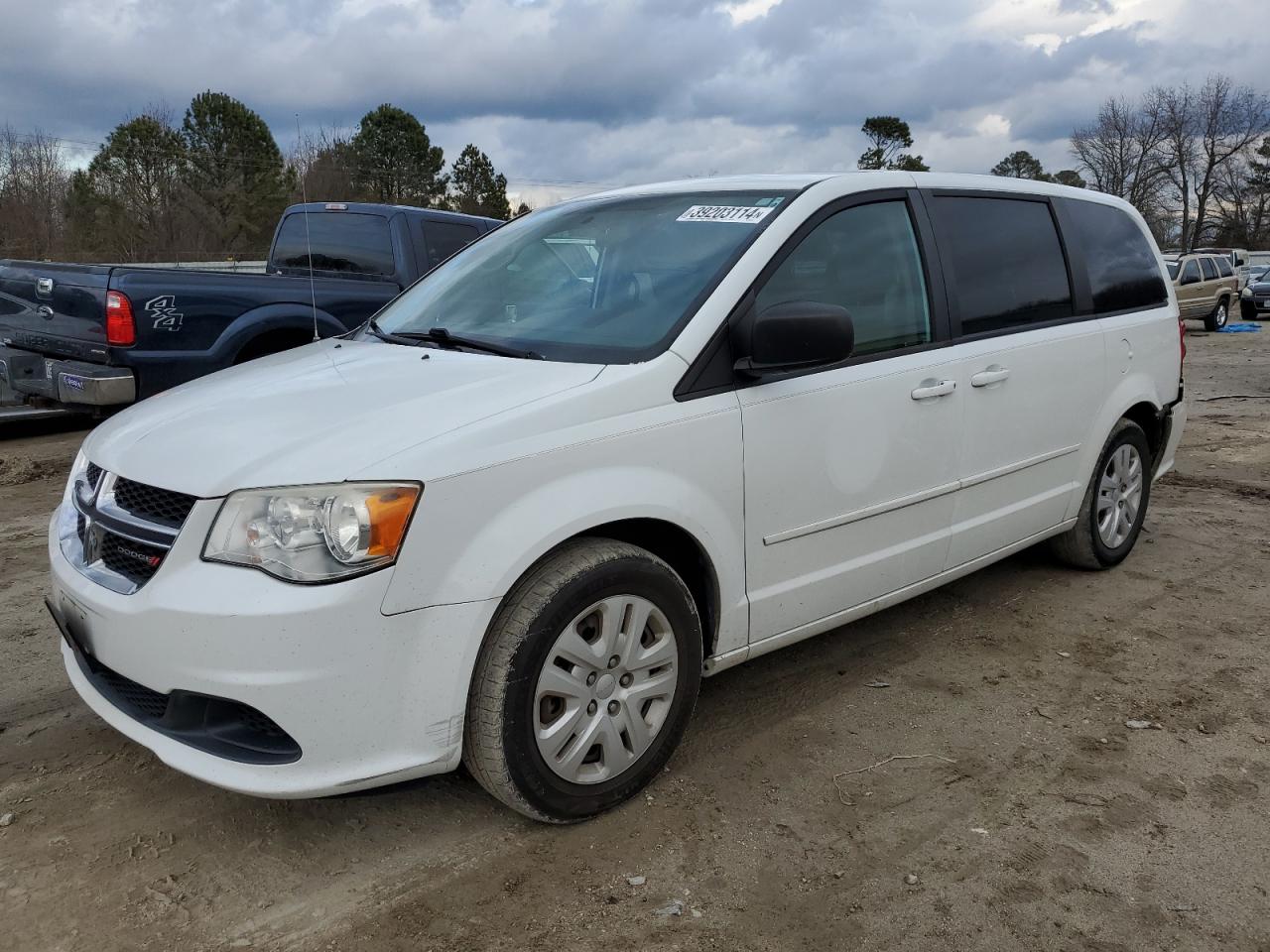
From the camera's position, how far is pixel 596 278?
3.34m

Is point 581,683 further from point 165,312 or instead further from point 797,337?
point 165,312

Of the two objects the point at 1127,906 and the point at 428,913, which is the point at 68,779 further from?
the point at 1127,906

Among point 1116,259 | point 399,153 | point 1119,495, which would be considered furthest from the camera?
point 399,153

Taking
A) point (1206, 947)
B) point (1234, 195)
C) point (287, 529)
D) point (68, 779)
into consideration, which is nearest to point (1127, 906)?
point (1206, 947)

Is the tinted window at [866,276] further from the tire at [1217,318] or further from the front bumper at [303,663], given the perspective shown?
the tire at [1217,318]

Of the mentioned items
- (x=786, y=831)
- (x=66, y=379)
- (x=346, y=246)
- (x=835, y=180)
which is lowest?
(x=786, y=831)

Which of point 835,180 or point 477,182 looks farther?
point 477,182

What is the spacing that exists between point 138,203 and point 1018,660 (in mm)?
42413

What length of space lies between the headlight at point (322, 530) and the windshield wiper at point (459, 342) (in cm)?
81

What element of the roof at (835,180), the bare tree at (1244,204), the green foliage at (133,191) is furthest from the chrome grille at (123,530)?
the bare tree at (1244,204)

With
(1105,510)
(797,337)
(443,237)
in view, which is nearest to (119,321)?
(443,237)

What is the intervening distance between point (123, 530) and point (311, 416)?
1.76ft

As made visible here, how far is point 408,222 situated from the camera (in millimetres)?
8008

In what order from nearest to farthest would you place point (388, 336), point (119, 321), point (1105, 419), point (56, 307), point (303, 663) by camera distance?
1. point (303, 663)
2. point (388, 336)
3. point (1105, 419)
4. point (119, 321)
5. point (56, 307)
